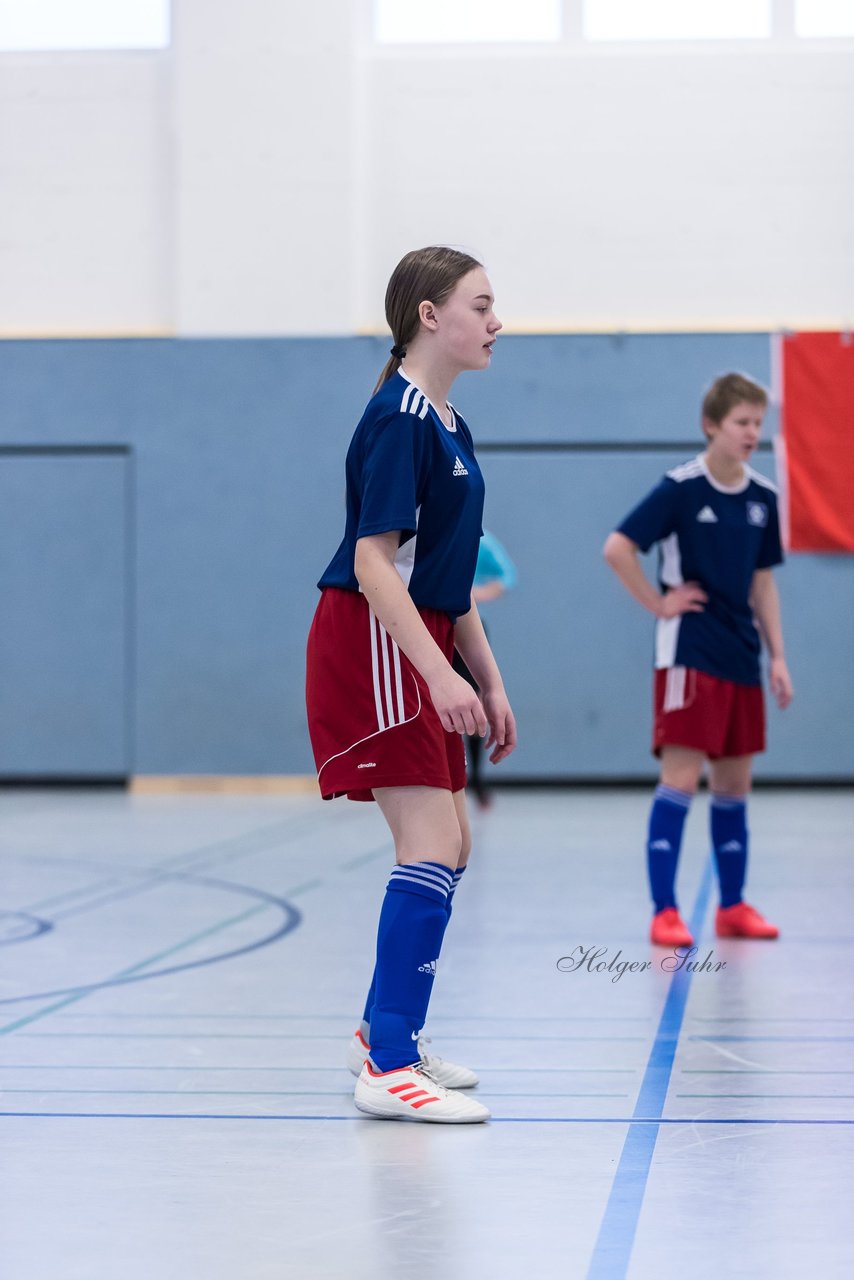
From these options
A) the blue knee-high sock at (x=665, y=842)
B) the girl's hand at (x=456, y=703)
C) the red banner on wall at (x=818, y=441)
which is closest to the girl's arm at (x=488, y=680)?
the girl's hand at (x=456, y=703)

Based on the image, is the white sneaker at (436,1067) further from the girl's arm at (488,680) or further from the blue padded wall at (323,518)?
the blue padded wall at (323,518)

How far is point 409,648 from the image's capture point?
8.15 ft

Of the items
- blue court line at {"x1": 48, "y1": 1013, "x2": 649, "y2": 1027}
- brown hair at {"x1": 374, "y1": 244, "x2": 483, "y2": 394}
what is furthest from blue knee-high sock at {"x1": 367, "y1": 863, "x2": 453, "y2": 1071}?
brown hair at {"x1": 374, "y1": 244, "x2": 483, "y2": 394}

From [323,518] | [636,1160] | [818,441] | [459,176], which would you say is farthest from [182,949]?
[459,176]

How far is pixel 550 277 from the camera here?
9562 millimetres

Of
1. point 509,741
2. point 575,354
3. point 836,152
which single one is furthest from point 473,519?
point 836,152

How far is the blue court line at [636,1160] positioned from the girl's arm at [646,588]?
1096 mm

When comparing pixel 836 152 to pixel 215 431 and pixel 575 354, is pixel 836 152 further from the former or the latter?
pixel 215 431

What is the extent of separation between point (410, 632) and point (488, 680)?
0.38 metres

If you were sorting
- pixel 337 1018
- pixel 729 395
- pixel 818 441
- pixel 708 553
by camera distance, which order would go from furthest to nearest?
pixel 818 441
pixel 708 553
pixel 729 395
pixel 337 1018

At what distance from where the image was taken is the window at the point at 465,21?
966 centimetres

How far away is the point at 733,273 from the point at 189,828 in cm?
475

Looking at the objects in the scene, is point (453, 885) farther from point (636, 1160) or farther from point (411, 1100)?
point (636, 1160)

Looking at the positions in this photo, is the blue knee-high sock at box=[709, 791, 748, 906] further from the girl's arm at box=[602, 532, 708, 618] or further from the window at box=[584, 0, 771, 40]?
the window at box=[584, 0, 771, 40]
